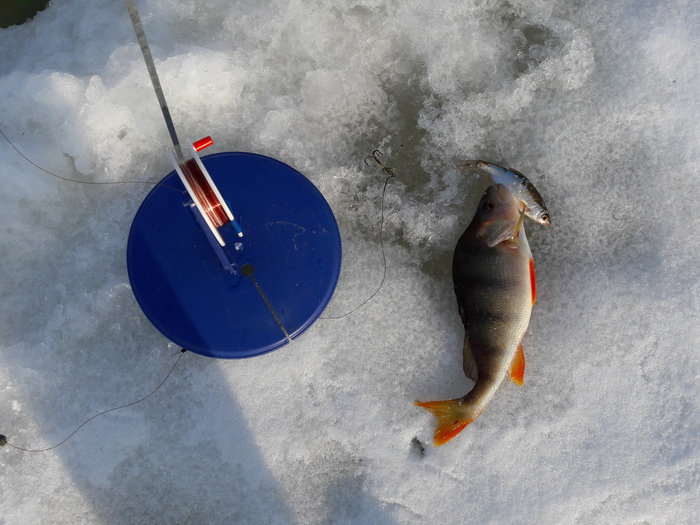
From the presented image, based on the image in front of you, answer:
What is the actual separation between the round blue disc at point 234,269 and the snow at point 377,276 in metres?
0.17

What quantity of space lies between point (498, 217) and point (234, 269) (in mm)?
997

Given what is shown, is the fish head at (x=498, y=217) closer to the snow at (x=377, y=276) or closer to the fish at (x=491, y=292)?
the fish at (x=491, y=292)

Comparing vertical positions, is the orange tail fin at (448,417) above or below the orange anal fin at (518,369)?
below

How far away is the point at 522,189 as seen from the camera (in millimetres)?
1817

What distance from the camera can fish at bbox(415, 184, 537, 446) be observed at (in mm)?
1803

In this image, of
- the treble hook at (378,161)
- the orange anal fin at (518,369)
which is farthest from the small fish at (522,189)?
the orange anal fin at (518,369)

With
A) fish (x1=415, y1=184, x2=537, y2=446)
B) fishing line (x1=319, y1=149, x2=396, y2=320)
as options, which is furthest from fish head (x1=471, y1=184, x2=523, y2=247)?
fishing line (x1=319, y1=149, x2=396, y2=320)

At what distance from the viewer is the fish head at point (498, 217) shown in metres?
1.80

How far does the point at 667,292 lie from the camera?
1952mm

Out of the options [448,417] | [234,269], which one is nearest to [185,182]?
[234,269]

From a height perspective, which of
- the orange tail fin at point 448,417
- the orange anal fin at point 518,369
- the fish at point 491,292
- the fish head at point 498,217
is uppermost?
the fish head at point 498,217

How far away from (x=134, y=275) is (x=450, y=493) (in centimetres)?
148

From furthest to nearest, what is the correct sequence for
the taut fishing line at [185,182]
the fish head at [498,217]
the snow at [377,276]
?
the snow at [377,276], the fish head at [498,217], the taut fishing line at [185,182]

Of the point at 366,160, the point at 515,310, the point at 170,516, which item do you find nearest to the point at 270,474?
the point at 170,516
